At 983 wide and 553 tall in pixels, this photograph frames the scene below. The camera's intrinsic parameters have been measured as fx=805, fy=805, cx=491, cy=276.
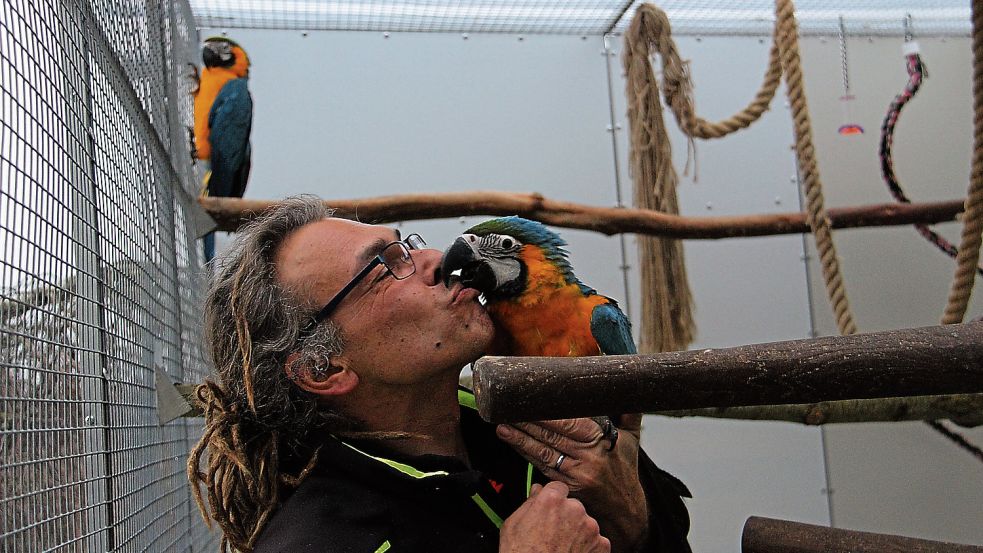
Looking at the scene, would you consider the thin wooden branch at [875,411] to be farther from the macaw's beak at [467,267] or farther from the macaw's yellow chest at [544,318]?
the macaw's beak at [467,267]

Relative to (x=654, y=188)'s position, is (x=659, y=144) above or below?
above

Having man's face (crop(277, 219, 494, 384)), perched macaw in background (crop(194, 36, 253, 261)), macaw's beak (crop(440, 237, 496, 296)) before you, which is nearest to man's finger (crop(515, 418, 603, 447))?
man's face (crop(277, 219, 494, 384))

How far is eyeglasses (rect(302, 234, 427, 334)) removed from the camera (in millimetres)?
1188

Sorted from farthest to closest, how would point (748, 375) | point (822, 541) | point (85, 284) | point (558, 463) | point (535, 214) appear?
point (535, 214)
point (822, 541)
point (558, 463)
point (85, 284)
point (748, 375)

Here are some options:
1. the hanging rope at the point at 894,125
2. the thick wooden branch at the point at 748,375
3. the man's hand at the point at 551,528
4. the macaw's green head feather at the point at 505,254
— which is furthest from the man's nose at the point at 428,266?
the hanging rope at the point at 894,125

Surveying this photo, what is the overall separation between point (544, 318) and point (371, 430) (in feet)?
1.31

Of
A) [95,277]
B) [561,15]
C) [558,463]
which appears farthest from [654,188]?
[95,277]

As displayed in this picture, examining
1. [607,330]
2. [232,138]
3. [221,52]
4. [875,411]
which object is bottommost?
[875,411]

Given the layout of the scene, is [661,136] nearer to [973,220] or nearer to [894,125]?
[894,125]

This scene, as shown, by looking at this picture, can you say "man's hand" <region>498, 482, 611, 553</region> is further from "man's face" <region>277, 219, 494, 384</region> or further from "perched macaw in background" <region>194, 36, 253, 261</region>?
"perched macaw in background" <region>194, 36, 253, 261</region>

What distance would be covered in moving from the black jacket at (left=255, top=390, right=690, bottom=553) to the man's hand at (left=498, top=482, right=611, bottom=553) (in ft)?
0.23

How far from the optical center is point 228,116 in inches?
110

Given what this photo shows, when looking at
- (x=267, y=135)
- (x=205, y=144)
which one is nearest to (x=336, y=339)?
(x=267, y=135)

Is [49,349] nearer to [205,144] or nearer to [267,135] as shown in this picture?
[267,135]
